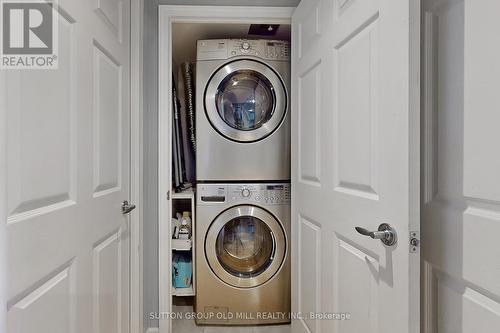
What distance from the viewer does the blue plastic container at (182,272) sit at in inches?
92.7

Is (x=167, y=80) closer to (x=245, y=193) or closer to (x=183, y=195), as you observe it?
(x=183, y=195)

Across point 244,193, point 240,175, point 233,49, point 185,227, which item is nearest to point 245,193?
point 244,193

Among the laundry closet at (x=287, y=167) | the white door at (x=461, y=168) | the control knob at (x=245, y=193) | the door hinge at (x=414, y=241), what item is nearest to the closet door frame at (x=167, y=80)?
the laundry closet at (x=287, y=167)

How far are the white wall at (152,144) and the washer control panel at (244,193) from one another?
14.2 inches

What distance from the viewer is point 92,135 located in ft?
3.91

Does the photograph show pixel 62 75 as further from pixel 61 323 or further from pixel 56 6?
pixel 61 323

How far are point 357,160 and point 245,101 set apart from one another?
132 centimetres

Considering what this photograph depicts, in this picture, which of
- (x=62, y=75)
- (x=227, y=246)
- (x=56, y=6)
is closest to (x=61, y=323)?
(x=62, y=75)

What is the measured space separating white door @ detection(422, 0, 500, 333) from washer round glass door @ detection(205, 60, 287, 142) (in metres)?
1.36

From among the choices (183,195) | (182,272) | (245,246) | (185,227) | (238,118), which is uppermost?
(238,118)

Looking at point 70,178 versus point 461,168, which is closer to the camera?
point 461,168

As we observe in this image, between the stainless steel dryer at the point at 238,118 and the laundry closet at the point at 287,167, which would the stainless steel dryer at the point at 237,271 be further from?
the stainless steel dryer at the point at 238,118

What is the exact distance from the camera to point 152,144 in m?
1.99
